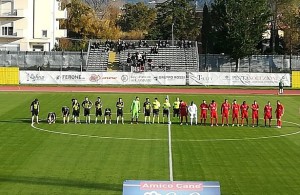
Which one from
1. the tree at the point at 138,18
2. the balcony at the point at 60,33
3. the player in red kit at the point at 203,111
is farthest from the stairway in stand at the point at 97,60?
the tree at the point at 138,18

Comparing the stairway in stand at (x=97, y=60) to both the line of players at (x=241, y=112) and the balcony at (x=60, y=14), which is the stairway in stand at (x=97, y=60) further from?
the line of players at (x=241, y=112)

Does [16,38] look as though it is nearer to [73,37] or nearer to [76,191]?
[73,37]

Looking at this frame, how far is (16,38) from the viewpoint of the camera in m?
87.0

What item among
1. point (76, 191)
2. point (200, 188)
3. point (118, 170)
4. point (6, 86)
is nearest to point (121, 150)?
point (118, 170)

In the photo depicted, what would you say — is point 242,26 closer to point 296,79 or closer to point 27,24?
point 296,79

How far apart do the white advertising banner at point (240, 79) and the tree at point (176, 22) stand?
29.8m

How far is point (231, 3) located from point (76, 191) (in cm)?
5875

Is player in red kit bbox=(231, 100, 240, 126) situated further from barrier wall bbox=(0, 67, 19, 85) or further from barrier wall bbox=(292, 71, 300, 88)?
barrier wall bbox=(0, 67, 19, 85)

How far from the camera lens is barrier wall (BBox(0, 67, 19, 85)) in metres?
62.9

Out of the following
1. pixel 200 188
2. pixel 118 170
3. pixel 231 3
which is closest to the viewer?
pixel 200 188

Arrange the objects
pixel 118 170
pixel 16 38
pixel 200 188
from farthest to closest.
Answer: pixel 16 38, pixel 118 170, pixel 200 188

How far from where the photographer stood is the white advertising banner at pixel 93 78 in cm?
6294

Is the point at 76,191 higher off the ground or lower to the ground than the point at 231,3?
lower

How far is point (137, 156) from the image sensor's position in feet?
84.6
